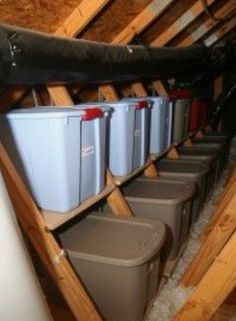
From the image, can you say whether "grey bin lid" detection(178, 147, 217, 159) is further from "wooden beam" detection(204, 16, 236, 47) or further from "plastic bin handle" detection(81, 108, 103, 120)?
"plastic bin handle" detection(81, 108, 103, 120)

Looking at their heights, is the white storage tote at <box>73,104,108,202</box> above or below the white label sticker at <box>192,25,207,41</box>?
below

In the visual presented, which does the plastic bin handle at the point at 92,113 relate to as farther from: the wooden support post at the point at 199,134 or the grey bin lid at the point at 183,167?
the wooden support post at the point at 199,134

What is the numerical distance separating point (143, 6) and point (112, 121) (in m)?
0.85

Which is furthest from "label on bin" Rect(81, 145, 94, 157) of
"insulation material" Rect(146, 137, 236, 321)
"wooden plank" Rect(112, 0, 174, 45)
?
"wooden plank" Rect(112, 0, 174, 45)

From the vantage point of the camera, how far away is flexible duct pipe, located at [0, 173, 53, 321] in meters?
0.71

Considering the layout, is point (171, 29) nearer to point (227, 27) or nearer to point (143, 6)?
point (143, 6)

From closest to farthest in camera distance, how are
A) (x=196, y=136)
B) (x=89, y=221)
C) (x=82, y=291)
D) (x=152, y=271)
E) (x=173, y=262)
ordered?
(x=82, y=291), (x=152, y=271), (x=89, y=221), (x=173, y=262), (x=196, y=136)

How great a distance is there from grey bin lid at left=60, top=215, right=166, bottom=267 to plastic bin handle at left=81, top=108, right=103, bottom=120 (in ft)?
2.10

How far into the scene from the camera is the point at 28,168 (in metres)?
1.55

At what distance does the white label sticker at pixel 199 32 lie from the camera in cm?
316

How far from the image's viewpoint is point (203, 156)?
3.24 metres

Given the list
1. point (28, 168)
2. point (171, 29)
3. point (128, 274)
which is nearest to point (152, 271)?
point (128, 274)

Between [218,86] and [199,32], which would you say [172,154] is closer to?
[199,32]

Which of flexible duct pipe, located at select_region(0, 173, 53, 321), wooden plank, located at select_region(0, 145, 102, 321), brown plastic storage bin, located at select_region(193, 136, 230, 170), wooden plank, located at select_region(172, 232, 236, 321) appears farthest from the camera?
brown plastic storage bin, located at select_region(193, 136, 230, 170)
